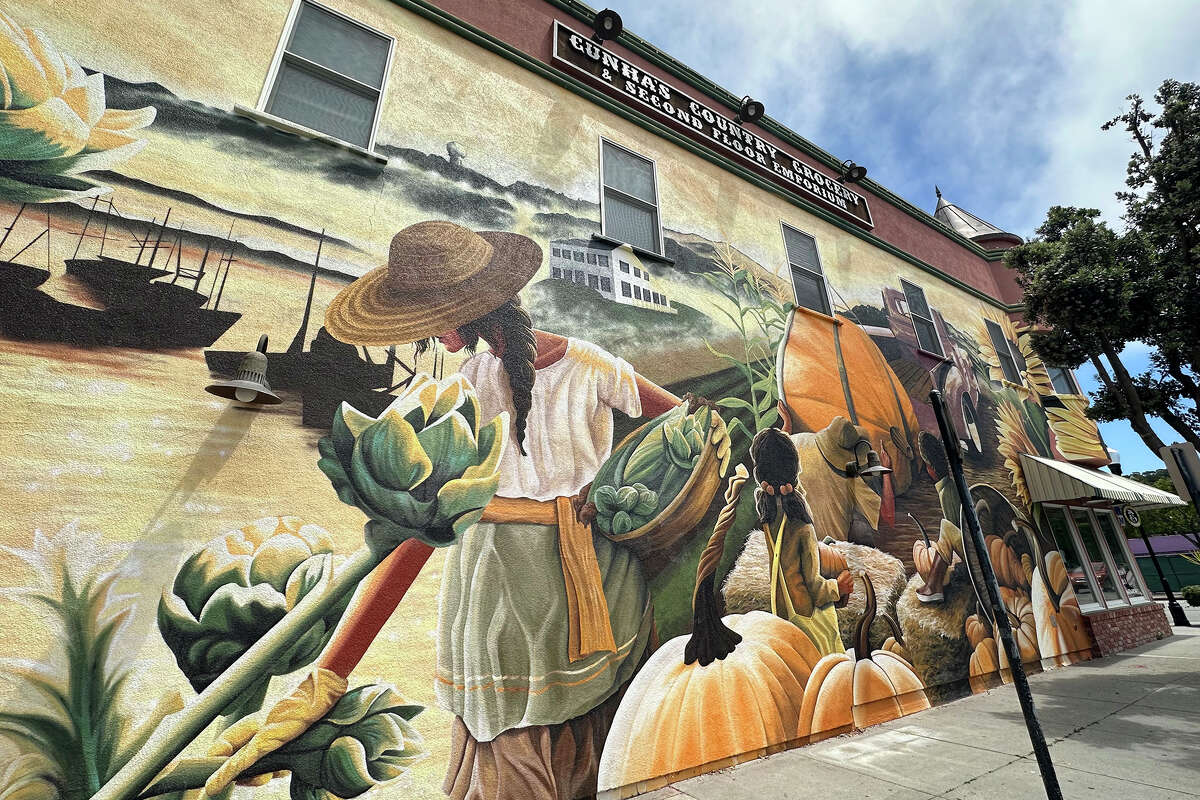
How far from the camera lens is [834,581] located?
583 cm

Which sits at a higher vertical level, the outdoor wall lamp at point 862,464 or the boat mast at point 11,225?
the boat mast at point 11,225

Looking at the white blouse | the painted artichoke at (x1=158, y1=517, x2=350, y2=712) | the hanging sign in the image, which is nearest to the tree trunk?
the hanging sign

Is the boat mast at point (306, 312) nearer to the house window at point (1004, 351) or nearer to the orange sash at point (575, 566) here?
the orange sash at point (575, 566)

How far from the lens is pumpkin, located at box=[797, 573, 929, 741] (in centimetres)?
518

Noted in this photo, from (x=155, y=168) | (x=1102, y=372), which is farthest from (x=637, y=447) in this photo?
(x=1102, y=372)

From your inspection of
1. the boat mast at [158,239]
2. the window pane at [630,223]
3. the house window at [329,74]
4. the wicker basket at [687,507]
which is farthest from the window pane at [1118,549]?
the boat mast at [158,239]

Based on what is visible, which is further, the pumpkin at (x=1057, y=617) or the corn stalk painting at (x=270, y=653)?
the pumpkin at (x=1057, y=617)

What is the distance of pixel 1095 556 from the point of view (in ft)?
34.0

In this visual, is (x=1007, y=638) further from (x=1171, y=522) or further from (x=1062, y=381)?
(x=1171, y=522)

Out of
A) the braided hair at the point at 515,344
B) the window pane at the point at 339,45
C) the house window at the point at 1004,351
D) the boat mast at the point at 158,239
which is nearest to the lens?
the boat mast at the point at 158,239

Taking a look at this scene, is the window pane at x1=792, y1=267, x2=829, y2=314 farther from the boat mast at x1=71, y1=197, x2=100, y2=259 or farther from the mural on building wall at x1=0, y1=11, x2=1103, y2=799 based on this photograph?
the boat mast at x1=71, y1=197, x2=100, y2=259

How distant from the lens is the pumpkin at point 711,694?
4051mm

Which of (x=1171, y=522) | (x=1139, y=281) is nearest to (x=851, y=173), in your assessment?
(x=1139, y=281)

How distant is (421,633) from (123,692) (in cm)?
151
